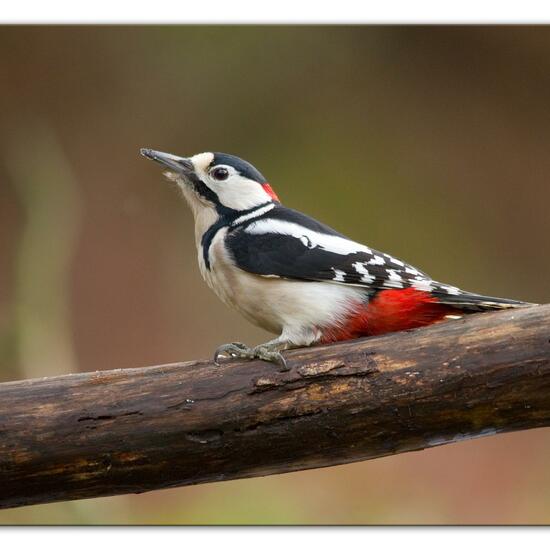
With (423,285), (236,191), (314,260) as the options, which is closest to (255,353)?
(314,260)

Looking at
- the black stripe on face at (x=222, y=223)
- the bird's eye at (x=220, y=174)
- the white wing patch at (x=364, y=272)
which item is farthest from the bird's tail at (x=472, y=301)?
the bird's eye at (x=220, y=174)

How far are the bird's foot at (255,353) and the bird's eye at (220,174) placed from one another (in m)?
0.50

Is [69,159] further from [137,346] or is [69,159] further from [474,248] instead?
[474,248]

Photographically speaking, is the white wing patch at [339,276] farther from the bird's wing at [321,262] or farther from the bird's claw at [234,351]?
the bird's claw at [234,351]

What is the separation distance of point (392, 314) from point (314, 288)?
0.59 feet

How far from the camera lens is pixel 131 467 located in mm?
1691

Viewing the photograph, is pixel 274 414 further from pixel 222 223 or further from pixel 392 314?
pixel 222 223

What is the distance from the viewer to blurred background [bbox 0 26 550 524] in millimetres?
2398

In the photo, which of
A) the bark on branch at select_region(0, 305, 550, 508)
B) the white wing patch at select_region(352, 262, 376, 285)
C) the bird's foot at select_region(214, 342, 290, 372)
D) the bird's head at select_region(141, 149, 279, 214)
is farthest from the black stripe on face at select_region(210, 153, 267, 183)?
the bark on branch at select_region(0, 305, 550, 508)

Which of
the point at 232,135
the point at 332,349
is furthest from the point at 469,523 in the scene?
the point at 232,135

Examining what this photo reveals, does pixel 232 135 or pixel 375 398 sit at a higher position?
pixel 232 135

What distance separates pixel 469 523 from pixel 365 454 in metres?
0.55

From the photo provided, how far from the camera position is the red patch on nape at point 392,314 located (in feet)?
6.15

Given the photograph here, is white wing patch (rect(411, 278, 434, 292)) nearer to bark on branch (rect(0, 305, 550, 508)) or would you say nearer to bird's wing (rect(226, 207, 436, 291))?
bird's wing (rect(226, 207, 436, 291))
